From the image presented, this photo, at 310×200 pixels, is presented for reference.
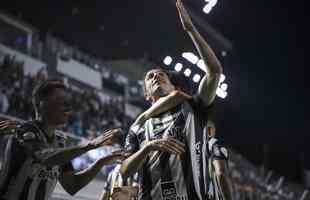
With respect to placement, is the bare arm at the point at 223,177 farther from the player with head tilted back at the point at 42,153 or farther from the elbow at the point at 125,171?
the elbow at the point at 125,171

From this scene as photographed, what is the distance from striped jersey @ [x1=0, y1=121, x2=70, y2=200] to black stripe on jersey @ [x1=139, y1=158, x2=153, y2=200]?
21.4 inches

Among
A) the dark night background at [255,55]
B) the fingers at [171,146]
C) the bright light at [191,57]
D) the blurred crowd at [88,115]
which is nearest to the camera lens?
the fingers at [171,146]

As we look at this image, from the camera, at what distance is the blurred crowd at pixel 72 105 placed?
10.7 meters

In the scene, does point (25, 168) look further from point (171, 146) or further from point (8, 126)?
point (171, 146)

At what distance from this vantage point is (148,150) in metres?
2.48

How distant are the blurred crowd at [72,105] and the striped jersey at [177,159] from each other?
620cm

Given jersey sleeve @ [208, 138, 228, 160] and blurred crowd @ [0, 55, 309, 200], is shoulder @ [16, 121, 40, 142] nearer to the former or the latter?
jersey sleeve @ [208, 138, 228, 160]

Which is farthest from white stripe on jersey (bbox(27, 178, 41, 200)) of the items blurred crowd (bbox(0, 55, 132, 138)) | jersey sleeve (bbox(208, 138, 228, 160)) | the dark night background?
blurred crowd (bbox(0, 55, 132, 138))

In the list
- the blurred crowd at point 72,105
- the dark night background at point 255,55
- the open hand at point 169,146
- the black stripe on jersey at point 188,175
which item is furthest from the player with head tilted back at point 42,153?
the blurred crowd at point 72,105

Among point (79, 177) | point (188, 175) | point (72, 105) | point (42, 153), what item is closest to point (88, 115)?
point (72, 105)

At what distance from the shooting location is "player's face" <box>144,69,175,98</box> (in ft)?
9.41

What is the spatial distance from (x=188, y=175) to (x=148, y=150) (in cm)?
26

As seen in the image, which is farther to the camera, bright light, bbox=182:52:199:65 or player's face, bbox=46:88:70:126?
bright light, bbox=182:52:199:65

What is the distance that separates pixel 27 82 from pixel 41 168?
11.4 metres
